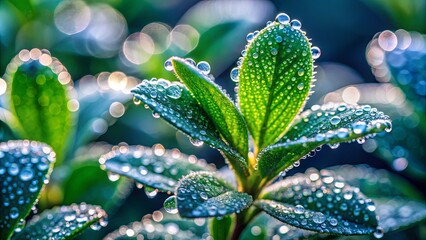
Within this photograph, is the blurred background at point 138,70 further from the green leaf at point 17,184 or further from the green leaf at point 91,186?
the green leaf at point 17,184

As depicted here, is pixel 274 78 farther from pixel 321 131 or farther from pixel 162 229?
pixel 162 229

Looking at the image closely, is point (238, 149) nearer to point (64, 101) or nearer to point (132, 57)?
point (64, 101)

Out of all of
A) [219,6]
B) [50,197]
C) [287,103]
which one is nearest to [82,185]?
[50,197]

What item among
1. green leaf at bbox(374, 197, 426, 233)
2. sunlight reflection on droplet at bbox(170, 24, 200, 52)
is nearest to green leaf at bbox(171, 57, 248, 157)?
green leaf at bbox(374, 197, 426, 233)

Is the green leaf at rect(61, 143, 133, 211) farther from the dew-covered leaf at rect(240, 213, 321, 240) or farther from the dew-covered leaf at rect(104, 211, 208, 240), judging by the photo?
the dew-covered leaf at rect(240, 213, 321, 240)

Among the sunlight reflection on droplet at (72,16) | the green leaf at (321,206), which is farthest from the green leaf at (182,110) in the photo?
the sunlight reflection on droplet at (72,16)

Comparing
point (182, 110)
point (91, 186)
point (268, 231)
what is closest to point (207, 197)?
point (182, 110)

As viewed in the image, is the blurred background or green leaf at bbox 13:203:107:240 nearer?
green leaf at bbox 13:203:107:240
